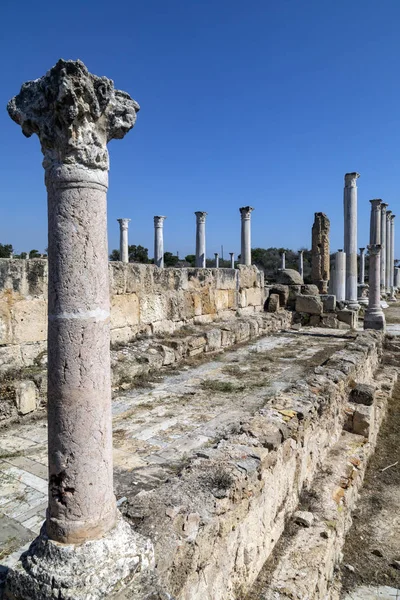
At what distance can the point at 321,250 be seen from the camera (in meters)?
24.5

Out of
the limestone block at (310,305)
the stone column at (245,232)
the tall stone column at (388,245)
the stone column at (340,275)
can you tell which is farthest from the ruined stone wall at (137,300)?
the tall stone column at (388,245)

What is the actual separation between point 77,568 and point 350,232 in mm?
19786

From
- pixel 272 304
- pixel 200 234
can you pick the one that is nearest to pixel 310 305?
pixel 272 304

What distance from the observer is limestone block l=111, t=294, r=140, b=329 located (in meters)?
7.77

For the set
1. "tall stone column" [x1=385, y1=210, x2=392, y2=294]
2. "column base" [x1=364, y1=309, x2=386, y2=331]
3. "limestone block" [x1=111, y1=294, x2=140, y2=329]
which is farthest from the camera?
"tall stone column" [x1=385, y1=210, x2=392, y2=294]

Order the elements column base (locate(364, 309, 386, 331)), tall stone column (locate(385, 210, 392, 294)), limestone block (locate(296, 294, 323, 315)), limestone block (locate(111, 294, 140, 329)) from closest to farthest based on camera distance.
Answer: limestone block (locate(111, 294, 140, 329))
limestone block (locate(296, 294, 323, 315))
column base (locate(364, 309, 386, 331))
tall stone column (locate(385, 210, 392, 294))

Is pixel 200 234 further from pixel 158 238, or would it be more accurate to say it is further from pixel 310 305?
pixel 310 305

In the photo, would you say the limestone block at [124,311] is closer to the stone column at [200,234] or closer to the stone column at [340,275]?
the stone column at [340,275]

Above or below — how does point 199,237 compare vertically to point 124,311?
above

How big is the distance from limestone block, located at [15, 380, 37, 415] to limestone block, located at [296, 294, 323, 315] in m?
10.8

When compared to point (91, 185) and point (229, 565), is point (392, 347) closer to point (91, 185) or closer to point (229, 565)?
point (229, 565)

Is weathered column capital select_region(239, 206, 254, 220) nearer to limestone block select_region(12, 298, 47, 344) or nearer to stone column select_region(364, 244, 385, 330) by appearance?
stone column select_region(364, 244, 385, 330)

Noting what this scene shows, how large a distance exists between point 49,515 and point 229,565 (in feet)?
4.52

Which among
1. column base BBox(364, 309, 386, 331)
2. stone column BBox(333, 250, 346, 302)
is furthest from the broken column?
column base BBox(364, 309, 386, 331)
